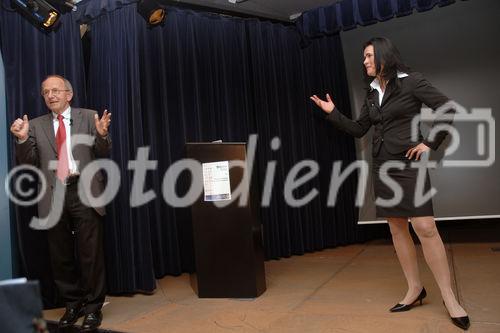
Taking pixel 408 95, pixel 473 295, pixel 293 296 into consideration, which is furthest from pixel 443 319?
pixel 408 95

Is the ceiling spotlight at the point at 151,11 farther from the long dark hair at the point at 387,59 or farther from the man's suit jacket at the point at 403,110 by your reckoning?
the man's suit jacket at the point at 403,110

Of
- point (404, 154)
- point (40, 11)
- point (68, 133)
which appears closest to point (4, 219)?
point (68, 133)

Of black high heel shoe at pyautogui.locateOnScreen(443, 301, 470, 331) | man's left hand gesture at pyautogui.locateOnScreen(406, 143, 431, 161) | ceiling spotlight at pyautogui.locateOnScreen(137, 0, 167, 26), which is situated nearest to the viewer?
black high heel shoe at pyautogui.locateOnScreen(443, 301, 470, 331)

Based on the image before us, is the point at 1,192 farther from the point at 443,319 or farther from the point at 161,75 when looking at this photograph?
the point at 443,319

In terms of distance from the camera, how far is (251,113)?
432cm

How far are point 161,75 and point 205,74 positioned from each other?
44 cm

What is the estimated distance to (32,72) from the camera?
3152 millimetres

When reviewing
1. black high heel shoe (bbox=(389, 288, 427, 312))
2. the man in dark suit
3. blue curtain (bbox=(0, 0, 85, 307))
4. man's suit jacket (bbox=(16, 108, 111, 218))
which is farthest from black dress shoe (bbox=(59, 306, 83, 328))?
black high heel shoe (bbox=(389, 288, 427, 312))

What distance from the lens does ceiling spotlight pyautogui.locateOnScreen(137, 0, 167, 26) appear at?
3.28m

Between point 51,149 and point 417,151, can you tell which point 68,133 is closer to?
point 51,149

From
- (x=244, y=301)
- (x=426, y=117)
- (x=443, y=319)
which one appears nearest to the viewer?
(x=443, y=319)

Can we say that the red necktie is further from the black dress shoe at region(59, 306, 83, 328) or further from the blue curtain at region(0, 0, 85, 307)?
the black dress shoe at region(59, 306, 83, 328)

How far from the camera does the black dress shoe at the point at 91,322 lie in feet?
8.28

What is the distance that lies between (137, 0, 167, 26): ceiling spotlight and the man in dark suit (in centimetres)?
100
